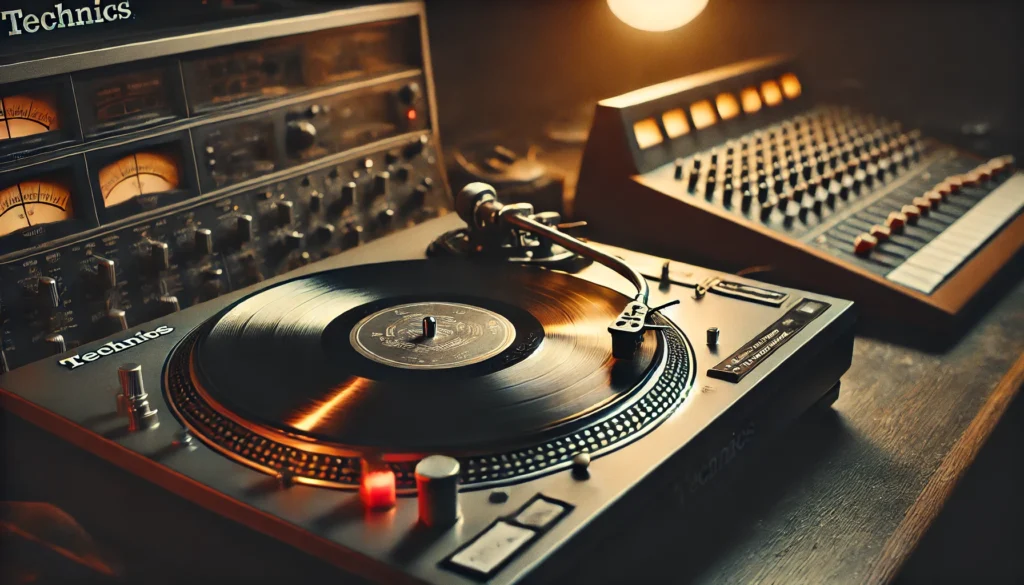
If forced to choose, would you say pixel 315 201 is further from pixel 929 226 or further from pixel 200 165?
pixel 929 226

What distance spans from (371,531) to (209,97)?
862 mm

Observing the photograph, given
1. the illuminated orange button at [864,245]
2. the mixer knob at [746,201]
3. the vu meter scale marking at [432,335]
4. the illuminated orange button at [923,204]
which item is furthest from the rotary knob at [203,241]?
the illuminated orange button at [923,204]

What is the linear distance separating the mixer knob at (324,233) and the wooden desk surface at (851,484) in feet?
2.66

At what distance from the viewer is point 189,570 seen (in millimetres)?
888

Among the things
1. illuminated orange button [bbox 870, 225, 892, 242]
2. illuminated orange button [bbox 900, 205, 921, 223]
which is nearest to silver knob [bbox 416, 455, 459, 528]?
illuminated orange button [bbox 870, 225, 892, 242]

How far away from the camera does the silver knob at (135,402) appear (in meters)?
0.94

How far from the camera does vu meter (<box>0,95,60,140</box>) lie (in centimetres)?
115

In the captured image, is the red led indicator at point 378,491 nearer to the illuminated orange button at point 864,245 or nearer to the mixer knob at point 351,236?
the mixer knob at point 351,236

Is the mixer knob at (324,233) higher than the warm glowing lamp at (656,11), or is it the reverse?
the warm glowing lamp at (656,11)

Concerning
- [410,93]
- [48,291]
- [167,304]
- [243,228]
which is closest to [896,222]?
[410,93]

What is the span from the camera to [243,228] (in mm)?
1434

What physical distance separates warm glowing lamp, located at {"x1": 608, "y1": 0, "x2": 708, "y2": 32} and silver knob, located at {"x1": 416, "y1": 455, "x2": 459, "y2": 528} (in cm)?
152

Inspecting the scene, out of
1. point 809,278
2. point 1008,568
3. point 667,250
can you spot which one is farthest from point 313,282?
point 1008,568

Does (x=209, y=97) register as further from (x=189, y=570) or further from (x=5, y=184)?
(x=189, y=570)
